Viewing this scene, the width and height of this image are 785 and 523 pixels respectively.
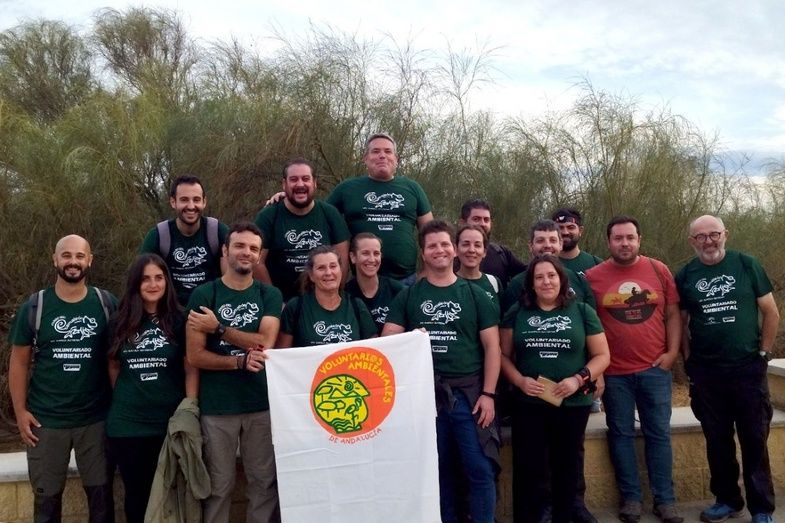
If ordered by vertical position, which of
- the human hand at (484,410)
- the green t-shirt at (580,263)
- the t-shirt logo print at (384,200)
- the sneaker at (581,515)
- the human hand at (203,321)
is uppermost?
the t-shirt logo print at (384,200)

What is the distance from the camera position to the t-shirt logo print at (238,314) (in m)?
4.47

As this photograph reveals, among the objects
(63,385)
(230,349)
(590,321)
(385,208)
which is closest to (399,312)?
(230,349)

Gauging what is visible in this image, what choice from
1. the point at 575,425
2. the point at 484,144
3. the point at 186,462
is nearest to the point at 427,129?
the point at 484,144

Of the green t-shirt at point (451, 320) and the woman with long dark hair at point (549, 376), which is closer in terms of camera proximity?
the green t-shirt at point (451, 320)

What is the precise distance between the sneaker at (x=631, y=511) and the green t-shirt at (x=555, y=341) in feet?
3.49

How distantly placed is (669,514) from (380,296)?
2.60m

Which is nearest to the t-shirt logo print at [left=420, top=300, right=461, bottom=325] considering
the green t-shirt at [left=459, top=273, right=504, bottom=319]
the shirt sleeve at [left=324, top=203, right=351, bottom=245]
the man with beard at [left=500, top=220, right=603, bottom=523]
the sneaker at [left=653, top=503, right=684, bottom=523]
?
the green t-shirt at [left=459, top=273, right=504, bottom=319]

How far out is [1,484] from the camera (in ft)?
16.1

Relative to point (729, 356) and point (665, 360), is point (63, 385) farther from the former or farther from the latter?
point (729, 356)

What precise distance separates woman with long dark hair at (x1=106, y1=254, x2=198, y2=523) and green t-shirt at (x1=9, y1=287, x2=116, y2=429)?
0.44 feet

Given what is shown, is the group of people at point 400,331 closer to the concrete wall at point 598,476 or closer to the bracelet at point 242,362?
the bracelet at point 242,362

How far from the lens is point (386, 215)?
5656 millimetres

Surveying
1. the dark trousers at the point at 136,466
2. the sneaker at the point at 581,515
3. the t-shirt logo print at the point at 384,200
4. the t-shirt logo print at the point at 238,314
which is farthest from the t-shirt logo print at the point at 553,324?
the dark trousers at the point at 136,466

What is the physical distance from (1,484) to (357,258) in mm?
2771
